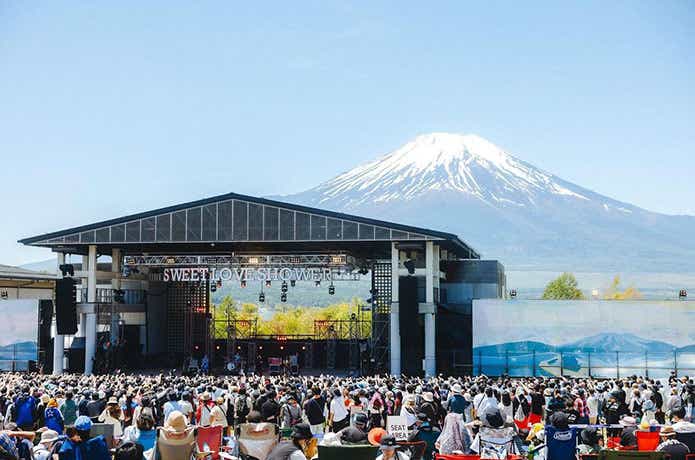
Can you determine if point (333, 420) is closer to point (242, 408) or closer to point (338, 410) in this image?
point (338, 410)

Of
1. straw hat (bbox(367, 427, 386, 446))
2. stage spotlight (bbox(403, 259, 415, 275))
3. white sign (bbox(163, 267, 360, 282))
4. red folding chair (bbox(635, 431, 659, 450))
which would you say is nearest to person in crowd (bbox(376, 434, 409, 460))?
straw hat (bbox(367, 427, 386, 446))

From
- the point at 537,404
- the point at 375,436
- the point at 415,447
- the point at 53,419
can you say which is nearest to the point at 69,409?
the point at 53,419

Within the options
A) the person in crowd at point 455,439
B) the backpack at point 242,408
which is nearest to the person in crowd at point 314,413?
the backpack at point 242,408

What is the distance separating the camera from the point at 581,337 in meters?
38.0

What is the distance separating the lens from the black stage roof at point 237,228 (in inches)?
1491

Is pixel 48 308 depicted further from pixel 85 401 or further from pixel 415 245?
pixel 85 401

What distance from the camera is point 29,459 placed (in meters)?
9.88

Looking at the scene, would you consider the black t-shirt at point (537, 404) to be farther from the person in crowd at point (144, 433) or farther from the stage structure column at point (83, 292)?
the stage structure column at point (83, 292)

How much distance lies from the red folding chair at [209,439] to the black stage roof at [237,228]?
26988 millimetres

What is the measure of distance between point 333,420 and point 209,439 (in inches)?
215

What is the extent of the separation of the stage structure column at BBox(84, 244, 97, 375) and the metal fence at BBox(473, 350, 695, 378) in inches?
639

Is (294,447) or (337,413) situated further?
(337,413)

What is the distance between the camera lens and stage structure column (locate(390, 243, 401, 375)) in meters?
38.1

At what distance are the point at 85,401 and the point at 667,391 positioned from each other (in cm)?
1365
